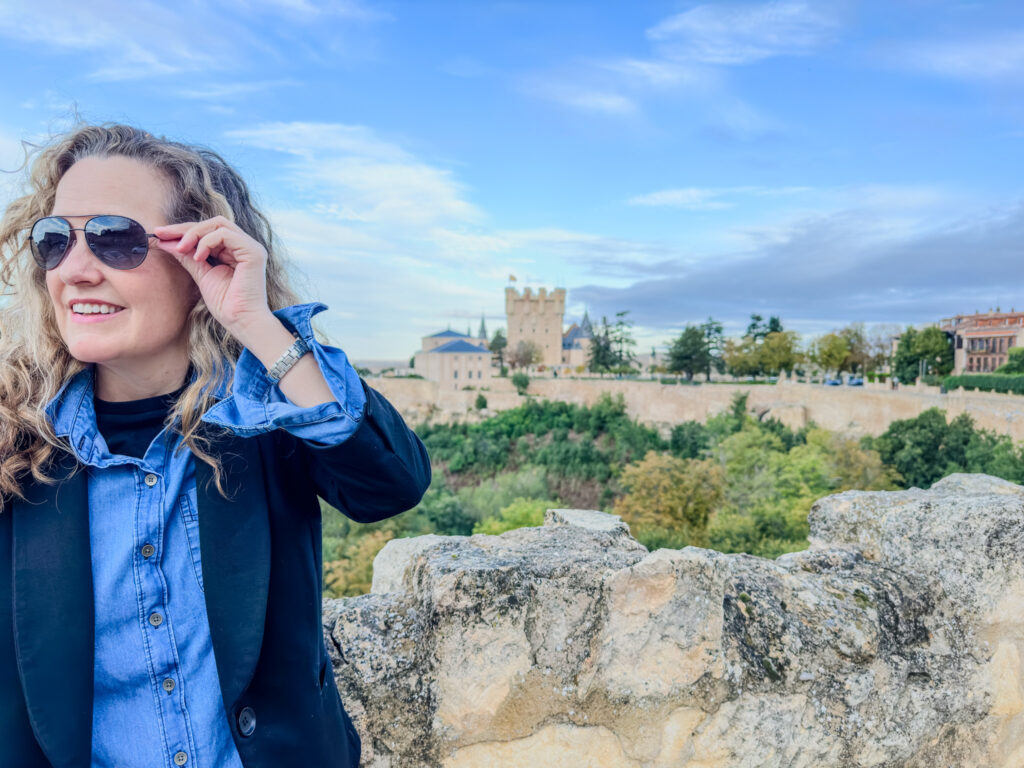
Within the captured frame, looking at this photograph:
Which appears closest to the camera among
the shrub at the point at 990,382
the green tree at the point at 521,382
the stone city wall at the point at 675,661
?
the stone city wall at the point at 675,661

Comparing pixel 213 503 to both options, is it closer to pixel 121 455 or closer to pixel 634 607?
pixel 121 455

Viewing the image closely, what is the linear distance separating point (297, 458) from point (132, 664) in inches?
17.3

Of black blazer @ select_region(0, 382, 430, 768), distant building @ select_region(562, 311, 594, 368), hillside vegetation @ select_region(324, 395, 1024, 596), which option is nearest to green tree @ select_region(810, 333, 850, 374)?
hillside vegetation @ select_region(324, 395, 1024, 596)

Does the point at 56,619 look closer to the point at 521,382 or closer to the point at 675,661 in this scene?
the point at 675,661

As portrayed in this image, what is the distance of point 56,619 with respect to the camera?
1096 mm

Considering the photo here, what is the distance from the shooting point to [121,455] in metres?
1.20

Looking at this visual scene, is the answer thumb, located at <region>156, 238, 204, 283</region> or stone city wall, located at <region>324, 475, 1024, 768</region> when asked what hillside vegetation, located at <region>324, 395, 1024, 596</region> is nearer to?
stone city wall, located at <region>324, 475, 1024, 768</region>

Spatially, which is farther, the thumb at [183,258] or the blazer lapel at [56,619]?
the thumb at [183,258]

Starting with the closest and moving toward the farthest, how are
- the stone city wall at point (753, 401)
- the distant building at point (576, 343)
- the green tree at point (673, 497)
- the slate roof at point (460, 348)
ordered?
1. the green tree at point (673, 497)
2. the stone city wall at point (753, 401)
3. the slate roof at point (460, 348)
4. the distant building at point (576, 343)

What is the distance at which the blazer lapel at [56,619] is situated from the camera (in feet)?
3.55

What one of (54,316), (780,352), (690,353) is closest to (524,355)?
(690,353)

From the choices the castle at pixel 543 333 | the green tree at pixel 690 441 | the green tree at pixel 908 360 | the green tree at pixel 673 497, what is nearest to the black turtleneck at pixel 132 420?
the green tree at pixel 673 497

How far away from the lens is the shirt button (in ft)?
3.90

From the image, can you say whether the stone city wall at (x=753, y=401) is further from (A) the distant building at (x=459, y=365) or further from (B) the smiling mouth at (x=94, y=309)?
(B) the smiling mouth at (x=94, y=309)
